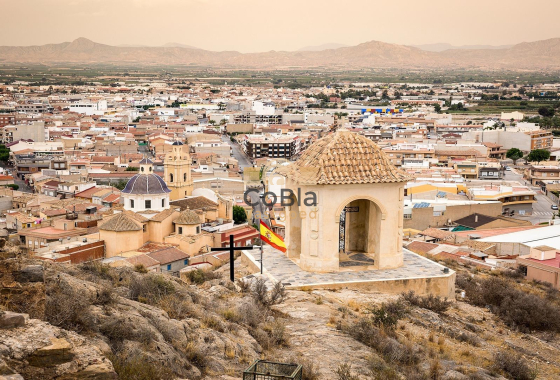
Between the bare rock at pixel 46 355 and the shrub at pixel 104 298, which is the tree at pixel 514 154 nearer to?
the shrub at pixel 104 298

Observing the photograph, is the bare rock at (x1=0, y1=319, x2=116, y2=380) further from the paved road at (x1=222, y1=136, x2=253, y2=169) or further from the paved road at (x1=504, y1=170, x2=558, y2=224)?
the paved road at (x1=222, y1=136, x2=253, y2=169)

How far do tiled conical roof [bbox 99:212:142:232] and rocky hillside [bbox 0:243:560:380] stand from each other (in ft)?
47.2

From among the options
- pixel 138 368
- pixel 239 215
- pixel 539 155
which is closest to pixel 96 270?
pixel 138 368

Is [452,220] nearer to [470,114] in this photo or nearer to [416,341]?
[416,341]

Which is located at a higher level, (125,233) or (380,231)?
(380,231)

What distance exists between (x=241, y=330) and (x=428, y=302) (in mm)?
4610

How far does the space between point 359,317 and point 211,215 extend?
24.1 m

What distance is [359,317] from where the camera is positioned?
35.1ft

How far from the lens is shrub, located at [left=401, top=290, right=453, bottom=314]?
40.0 feet

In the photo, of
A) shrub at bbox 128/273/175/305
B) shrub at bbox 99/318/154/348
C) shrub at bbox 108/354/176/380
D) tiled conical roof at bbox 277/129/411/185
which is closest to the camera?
shrub at bbox 108/354/176/380

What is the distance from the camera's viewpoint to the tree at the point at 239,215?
3816 centimetres

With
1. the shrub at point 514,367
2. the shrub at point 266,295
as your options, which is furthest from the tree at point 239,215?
the shrub at point 514,367

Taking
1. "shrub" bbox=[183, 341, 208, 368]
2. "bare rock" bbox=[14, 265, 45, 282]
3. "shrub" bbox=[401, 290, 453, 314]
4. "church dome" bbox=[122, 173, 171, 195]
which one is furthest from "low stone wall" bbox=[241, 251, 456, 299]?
"church dome" bbox=[122, 173, 171, 195]

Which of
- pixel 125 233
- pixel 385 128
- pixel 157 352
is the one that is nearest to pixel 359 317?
pixel 157 352
